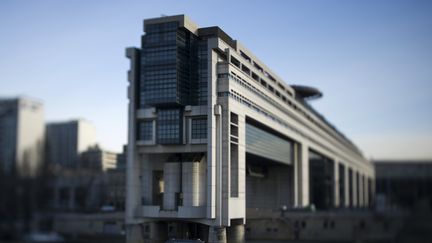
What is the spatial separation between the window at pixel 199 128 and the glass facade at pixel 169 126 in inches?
81.0

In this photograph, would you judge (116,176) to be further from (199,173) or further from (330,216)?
(330,216)

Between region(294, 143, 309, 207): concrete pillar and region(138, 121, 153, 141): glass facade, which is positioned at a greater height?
region(138, 121, 153, 141): glass facade

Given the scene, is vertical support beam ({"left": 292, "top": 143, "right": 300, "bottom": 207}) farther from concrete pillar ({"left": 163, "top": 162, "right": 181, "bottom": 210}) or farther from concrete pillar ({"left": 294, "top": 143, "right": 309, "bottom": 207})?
concrete pillar ({"left": 163, "top": 162, "right": 181, "bottom": 210})

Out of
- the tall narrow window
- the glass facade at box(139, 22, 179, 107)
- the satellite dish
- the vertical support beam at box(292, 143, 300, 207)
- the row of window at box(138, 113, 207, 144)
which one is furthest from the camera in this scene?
the satellite dish

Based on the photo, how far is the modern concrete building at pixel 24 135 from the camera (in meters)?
42.2

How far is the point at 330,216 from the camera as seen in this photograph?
9006cm

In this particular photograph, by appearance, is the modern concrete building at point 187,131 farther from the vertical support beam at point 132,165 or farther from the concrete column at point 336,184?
the concrete column at point 336,184

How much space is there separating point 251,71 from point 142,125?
959 inches

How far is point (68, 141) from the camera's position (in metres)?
57.7

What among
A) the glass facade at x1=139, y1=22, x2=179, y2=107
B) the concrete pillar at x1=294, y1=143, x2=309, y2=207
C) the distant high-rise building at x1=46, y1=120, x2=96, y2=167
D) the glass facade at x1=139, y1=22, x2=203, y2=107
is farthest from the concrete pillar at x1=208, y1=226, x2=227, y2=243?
the concrete pillar at x1=294, y1=143, x2=309, y2=207

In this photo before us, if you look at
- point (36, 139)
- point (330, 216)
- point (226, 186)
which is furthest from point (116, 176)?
point (36, 139)

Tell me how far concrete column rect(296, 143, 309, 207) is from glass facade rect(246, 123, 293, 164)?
2685mm

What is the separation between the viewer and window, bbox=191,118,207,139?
286 ft

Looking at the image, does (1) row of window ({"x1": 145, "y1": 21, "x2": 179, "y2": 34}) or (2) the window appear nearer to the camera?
(1) row of window ({"x1": 145, "y1": 21, "x2": 179, "y2": 34})
